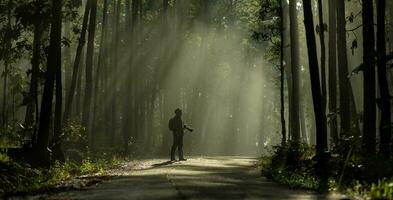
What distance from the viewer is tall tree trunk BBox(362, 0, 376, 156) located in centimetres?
1551

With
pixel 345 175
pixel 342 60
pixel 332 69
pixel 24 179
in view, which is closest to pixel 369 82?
pixel 345 175

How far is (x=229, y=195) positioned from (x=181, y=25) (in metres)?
43.4

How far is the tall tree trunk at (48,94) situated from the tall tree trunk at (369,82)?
31.7 ft

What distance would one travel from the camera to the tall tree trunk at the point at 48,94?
19.3m

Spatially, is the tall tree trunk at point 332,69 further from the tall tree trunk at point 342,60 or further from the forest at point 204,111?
the tall tree trunk at point 342,60

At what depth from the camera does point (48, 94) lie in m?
20.0

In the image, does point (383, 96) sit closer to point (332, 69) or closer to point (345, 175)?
point (345, 175)

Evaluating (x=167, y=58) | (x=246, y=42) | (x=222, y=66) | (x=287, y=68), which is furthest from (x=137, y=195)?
(x=222, y=66)

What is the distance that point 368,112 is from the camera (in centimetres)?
1631

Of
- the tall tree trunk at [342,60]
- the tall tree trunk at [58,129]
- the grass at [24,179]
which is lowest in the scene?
the grass at [24,179]

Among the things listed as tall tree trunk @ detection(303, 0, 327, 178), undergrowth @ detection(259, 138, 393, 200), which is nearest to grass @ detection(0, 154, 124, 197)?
undergrowth @ detection(259, 138, 393, 200)

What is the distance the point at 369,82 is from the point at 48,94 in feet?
33.3

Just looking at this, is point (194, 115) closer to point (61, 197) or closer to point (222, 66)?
point (222, 66)

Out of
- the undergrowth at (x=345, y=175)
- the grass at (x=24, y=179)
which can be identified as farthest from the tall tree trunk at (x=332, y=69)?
the grass at (x=24, y=179)
